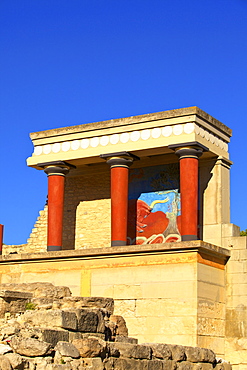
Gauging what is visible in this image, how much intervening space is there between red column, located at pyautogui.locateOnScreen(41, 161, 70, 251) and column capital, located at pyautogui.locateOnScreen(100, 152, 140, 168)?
165cm

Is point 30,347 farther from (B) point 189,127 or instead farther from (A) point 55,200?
(A) point 55,200

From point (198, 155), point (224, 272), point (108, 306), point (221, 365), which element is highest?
point (198, 155)

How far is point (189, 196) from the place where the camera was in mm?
17797

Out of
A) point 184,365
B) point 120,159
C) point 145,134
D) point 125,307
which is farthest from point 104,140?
point 184,365

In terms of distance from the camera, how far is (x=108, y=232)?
20953mm

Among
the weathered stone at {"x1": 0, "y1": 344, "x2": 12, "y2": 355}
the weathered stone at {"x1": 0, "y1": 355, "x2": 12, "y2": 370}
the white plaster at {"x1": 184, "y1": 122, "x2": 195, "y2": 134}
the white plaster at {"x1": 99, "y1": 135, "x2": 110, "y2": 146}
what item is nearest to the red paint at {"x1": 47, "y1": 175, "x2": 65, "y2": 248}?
the white plaster at {"x1": 99, "y1": 135, "x2": 110, "y2": 146}

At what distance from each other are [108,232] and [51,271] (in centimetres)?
304

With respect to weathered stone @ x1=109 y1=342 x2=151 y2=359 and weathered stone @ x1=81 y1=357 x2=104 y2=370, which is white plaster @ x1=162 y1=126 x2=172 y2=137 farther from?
weathered stone @ x1=81 y1=357 x2=104 y2=370

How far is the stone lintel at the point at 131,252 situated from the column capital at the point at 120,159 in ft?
8.51

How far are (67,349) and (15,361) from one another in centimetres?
104

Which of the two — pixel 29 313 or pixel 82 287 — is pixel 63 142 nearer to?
pixel 82 287

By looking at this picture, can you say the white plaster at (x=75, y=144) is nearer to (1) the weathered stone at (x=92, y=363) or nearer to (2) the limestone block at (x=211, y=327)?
(2) the limestone block at (x=211, y=327)

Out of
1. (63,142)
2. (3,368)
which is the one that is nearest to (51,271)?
(63,142)

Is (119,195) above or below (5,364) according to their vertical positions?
above
